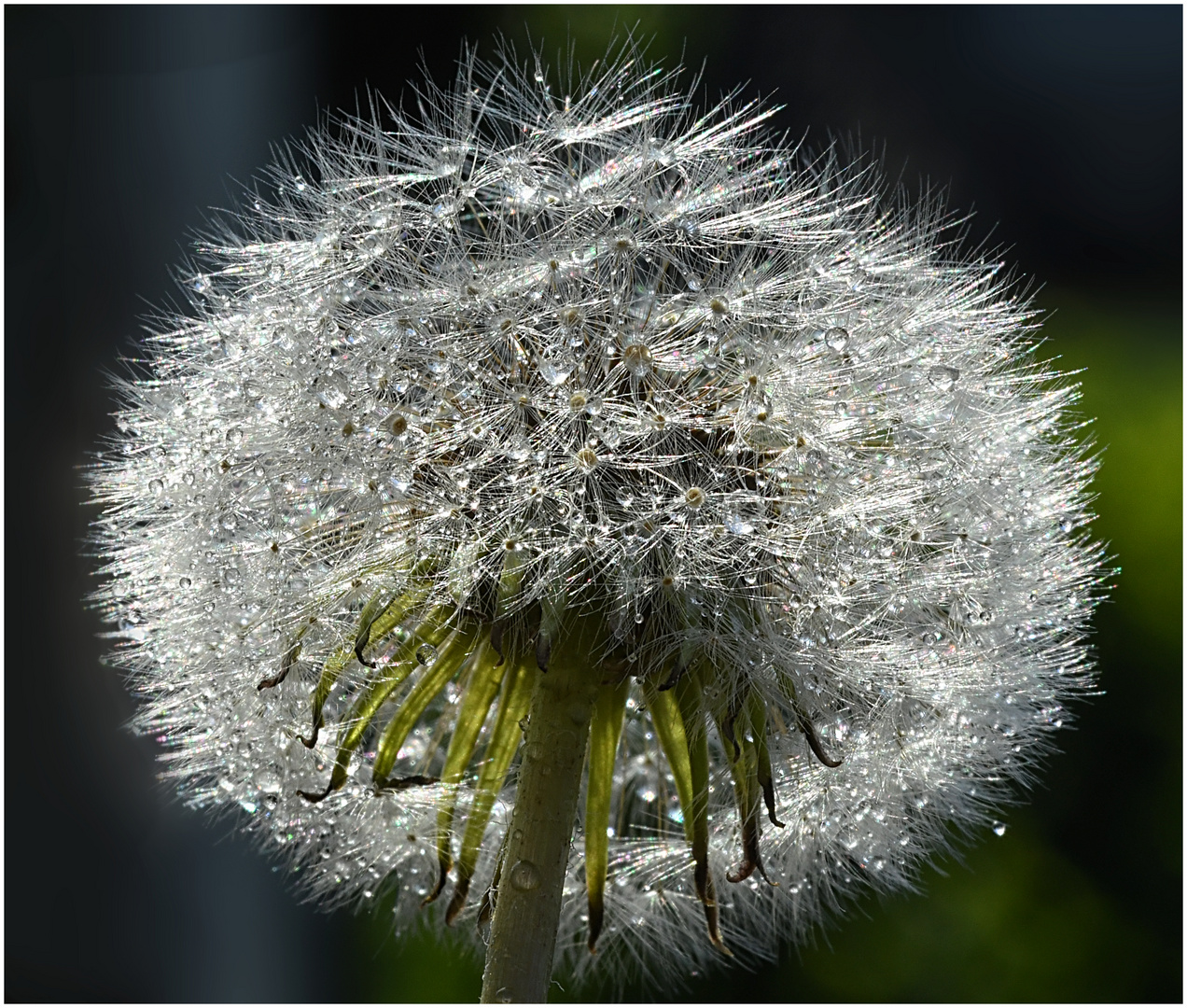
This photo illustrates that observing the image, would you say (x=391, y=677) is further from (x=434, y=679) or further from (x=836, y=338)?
(x=836, y=338)

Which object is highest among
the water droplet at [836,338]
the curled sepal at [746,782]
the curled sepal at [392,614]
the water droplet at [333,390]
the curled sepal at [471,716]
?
the water droplet at [836,338]

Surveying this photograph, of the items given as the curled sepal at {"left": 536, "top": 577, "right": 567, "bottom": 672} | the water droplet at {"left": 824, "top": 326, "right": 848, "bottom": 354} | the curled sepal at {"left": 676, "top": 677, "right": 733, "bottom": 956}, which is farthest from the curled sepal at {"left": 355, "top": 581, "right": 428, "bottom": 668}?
the water droplet at {"left": 824, "top": 326, "right": 848, "bottom": 354}

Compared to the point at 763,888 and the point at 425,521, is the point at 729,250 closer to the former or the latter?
the point at 425,521

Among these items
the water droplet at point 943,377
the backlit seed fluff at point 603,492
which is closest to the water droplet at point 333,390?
the backlit seed fluff at point 603,492

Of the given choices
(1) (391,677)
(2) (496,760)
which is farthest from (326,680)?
(2) (496,760)

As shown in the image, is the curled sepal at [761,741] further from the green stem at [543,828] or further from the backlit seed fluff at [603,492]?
the green stem at [543,828]

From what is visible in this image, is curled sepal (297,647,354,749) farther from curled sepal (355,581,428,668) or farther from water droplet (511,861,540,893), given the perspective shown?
water droplet (511,861,540,893)

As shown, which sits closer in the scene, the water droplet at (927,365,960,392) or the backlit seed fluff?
the backlit seed fluff
